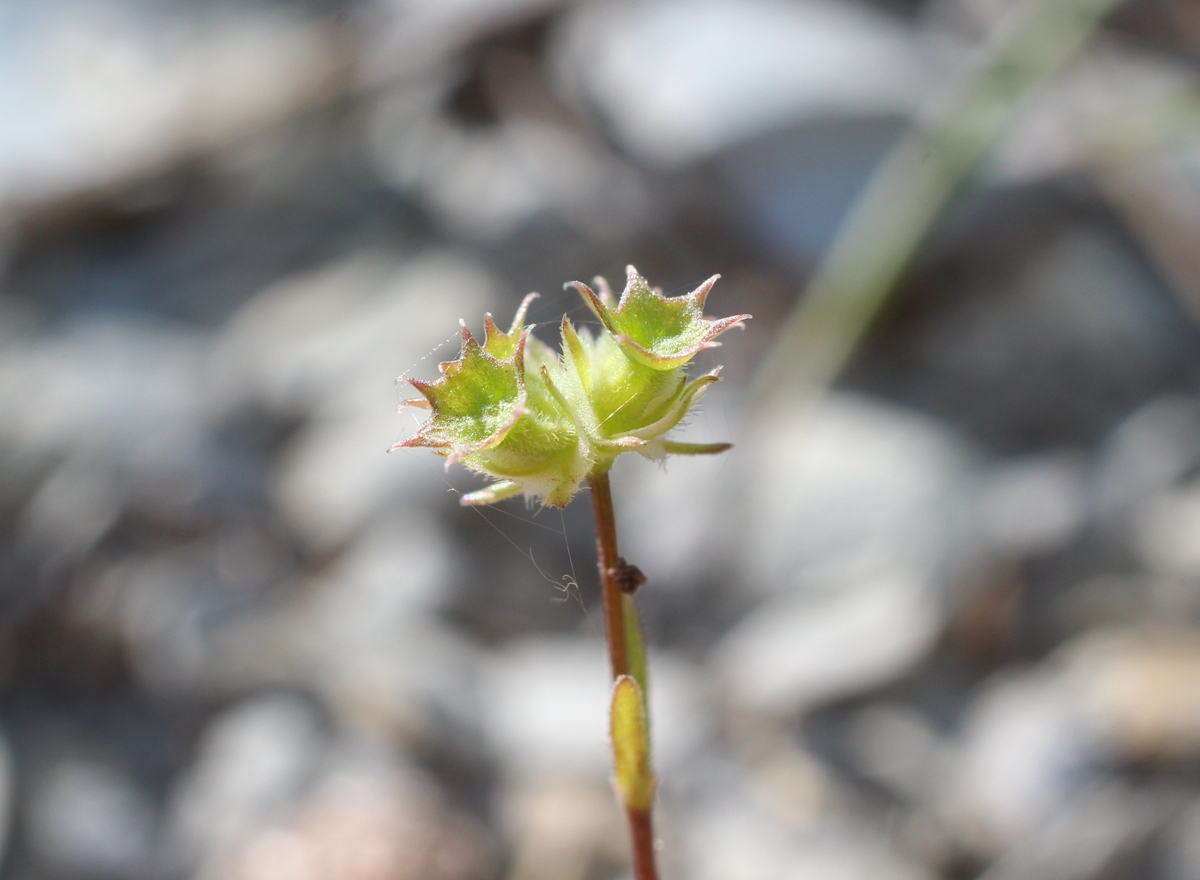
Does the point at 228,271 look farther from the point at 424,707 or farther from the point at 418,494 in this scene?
the point at 424,707

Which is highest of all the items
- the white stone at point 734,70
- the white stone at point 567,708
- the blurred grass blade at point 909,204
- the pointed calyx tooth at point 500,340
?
the white stone at point 734,70

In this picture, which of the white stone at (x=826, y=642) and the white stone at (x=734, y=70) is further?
the white stone at (x=734, y=70)

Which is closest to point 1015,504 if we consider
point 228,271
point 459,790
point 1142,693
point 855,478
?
point 855,478

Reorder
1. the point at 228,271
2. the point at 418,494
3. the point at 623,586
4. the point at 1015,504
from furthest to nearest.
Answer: the point at 228,271 < the point at 418,494 < the point at 1015,504 < the point at 623,586

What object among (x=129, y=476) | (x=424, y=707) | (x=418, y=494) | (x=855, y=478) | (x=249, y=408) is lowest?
(x=424, y=707)

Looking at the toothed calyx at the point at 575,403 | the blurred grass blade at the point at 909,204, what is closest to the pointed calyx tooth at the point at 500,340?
the toothed calyx at the point at 575,403

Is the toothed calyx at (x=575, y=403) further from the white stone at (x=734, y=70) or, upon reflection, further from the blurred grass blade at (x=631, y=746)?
the white stone at (x=734, y=70)
